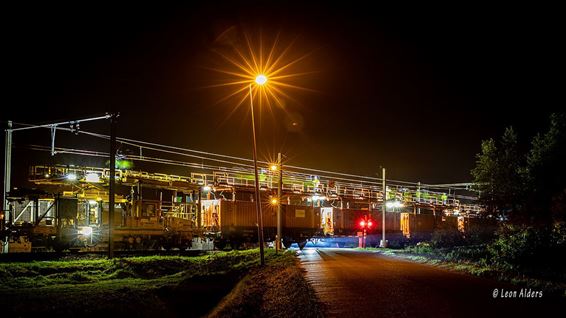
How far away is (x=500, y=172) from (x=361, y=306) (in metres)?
33.4

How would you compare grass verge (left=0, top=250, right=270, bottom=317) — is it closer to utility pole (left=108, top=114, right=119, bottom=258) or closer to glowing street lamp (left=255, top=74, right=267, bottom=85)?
utility pole (left=108, top=114, right=119, bottom=258)

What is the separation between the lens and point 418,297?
11922 millimetres

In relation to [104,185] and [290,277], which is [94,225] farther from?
[290,277]

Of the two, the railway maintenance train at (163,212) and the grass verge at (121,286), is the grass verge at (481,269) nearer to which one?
the grass verge at (121,286)

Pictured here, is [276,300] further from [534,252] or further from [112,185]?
[112,185]

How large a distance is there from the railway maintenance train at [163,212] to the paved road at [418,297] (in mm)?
17897

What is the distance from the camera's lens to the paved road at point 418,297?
10.3 metres

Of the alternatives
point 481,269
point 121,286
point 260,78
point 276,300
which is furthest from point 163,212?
point 276,300

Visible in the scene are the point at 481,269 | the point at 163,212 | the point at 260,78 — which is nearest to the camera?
the point at 481,269

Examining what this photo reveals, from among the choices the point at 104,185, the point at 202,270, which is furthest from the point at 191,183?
the point at 202,270

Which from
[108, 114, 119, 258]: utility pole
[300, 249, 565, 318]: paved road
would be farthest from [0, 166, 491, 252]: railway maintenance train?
[300, 249, 565, 318]: paved road

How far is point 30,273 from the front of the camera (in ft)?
67.9

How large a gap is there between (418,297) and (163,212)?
2507cm

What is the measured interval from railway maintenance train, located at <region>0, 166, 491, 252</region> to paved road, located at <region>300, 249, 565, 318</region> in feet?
58.7
